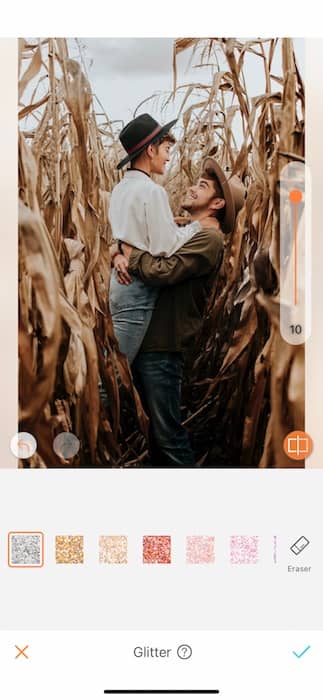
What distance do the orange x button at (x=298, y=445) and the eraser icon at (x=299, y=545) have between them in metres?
0.13

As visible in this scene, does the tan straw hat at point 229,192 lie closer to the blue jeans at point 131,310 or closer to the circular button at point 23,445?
the blue jeans at point 131,310

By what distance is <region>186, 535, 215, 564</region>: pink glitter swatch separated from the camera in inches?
45.8

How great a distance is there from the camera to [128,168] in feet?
3.87

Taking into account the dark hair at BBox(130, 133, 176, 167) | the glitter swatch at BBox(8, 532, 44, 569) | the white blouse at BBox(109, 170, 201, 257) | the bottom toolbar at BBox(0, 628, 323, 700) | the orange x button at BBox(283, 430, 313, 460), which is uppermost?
the dark hair at BBox(130, 133, 176, 167)

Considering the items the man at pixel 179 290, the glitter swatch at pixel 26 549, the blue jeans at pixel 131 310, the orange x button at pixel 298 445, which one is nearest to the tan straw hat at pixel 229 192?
the man at pixel 179 290

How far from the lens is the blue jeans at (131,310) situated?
118cm

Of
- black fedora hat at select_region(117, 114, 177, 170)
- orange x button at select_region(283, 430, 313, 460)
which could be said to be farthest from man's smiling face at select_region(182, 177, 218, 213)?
orange x button at select_region(283, 430, 313, 460)

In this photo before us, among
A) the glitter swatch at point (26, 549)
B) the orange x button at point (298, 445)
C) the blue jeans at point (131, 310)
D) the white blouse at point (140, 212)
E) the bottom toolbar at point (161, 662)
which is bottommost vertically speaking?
the bottom toolbar at point (161, 662)

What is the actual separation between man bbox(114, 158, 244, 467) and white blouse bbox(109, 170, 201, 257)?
1.0 inches

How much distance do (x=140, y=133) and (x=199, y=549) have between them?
0.68 meters

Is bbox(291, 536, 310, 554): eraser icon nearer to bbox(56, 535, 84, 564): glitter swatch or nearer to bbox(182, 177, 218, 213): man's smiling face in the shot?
bbox(56, 535, 84, 564): glitter swatch

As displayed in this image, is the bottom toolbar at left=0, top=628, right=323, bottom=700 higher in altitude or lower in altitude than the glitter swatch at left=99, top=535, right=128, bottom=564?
lower
